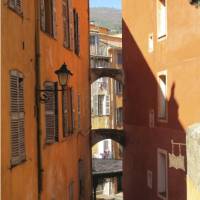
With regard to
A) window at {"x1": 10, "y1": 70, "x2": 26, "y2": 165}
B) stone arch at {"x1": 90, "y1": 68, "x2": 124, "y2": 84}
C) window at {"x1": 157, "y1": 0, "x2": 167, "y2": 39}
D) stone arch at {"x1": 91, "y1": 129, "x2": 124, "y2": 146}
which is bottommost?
stone arch at {"x1": 91, "y1": 129, "x2": 124, "y2": 146}

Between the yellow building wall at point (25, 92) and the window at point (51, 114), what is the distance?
1.60 metres

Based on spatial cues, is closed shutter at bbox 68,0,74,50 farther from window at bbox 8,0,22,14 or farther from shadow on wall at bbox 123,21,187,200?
window at bbox 8,0,22,14

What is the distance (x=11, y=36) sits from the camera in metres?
9.02

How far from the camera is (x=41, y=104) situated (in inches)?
456

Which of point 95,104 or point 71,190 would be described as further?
point 95,104

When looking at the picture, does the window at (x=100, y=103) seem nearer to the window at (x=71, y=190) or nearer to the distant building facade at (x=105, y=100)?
the distant building facade at (x=105, y=100)

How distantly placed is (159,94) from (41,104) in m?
8.18

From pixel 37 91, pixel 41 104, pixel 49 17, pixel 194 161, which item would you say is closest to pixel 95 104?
pixel 49 17

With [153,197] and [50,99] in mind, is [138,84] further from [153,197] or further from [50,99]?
[50,99]

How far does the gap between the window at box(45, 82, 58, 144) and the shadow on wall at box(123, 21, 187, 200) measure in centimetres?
474

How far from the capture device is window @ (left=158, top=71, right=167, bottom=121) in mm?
18453

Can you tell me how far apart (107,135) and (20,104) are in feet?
46.8

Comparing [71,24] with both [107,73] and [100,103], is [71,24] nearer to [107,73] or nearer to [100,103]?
[107,73]

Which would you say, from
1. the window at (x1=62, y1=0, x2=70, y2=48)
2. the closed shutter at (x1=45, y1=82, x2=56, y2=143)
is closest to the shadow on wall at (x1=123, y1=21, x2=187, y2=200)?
the window at (x1=62, y1=0, x2=70, y2=48)
